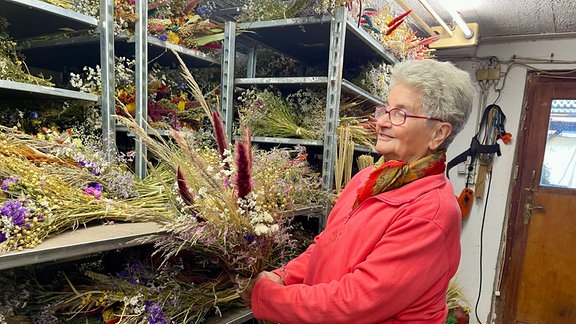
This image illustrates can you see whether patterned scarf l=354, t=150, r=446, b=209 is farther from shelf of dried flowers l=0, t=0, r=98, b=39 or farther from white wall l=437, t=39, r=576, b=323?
white wall l=437, t=39, r=576, b=323

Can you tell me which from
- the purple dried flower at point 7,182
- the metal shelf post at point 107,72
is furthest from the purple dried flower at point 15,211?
the metal shelf post at point 107,72

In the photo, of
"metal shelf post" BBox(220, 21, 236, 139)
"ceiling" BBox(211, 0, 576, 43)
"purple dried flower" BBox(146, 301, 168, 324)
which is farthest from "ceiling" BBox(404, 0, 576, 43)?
"purple dried flower" BBox(146, 301, 168, 324)

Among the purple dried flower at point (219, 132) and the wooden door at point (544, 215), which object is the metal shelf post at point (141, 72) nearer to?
the purple dried flower at point (219, 132)

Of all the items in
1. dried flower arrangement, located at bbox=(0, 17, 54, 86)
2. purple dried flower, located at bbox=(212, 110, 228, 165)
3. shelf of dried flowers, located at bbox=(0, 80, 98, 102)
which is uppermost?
dried flower arrangement, located at bbox=(0, 17, 54, 86)

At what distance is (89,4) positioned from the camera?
5.00 ft

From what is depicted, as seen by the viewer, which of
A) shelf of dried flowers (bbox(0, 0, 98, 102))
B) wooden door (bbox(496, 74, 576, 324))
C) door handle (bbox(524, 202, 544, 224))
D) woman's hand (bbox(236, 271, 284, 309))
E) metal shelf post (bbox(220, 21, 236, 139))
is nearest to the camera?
woman's hand (bbox(236, 271, 284, 309))

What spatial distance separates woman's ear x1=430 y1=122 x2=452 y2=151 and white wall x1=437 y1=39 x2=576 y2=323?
2959mm

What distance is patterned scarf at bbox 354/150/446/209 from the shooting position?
3.64ft

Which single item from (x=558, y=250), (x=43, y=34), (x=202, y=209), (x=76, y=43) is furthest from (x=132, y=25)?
(x=558, y=250)

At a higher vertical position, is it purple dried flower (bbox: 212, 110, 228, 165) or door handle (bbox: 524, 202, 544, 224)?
purple dried flower (bbox: 212, 110, 228, 165)

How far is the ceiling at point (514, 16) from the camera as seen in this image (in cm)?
257

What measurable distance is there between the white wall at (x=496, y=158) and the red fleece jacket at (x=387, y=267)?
2944mm

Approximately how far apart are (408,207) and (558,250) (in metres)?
3.30

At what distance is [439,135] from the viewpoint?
114 centimetres
